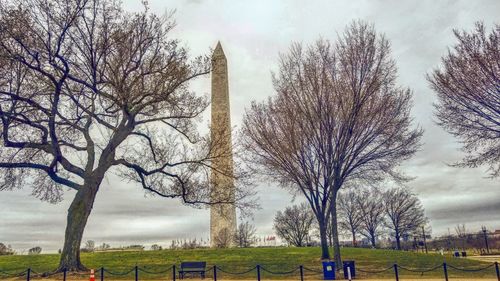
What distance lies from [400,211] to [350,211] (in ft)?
24.7

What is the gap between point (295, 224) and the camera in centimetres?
6150

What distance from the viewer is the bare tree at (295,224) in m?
60.5

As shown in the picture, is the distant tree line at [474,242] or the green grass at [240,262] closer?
the green grass at [240,262]

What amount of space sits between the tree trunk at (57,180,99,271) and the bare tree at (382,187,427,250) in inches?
1973

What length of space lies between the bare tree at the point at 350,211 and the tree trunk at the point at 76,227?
4495 cm

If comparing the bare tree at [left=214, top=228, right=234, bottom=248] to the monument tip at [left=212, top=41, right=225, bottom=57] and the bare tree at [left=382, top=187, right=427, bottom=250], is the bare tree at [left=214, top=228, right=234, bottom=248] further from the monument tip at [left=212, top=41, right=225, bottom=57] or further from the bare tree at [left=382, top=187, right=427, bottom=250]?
the bare tree at [left=382, top=187, right=427, bottom=250]

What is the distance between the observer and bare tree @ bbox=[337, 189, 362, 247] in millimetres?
59144

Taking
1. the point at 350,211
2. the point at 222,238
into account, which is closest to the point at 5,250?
the point at 222,238

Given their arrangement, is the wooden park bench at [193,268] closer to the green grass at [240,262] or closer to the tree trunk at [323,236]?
the green grass at [240,262]

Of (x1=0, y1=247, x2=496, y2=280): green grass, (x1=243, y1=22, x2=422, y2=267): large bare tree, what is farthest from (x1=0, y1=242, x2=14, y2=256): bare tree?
(x1=243, y1=22, x2=422, y2=267): large bare tree

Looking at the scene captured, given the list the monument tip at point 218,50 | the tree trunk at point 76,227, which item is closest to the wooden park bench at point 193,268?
the tree trunk at point 76,227

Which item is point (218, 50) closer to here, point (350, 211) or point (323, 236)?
point (323, 236)

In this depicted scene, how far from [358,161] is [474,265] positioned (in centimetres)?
1071

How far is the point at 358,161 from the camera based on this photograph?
22.3 meters
